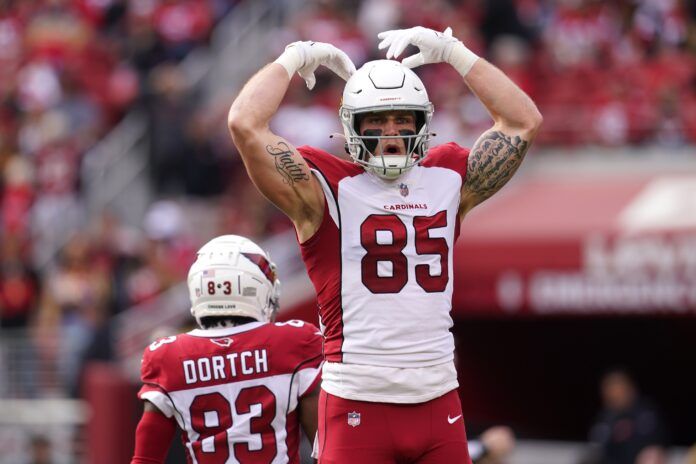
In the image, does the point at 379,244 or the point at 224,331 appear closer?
the point at 379,244

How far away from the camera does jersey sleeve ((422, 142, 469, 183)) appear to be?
482 centimetres

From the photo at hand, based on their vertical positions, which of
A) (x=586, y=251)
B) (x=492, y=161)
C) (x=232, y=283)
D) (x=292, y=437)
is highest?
(x=492, y=161)

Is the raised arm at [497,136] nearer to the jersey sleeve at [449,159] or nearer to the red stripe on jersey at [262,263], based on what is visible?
the jersey sleeve at [449,159]

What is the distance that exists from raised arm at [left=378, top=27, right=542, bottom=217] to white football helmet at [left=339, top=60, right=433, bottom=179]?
15cm

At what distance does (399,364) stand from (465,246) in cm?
809

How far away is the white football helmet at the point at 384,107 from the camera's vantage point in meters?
4.64

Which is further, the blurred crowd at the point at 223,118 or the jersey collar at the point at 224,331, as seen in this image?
the blurred crowd at the point at 223,118

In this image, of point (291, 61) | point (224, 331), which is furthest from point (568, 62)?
point (224, 331)

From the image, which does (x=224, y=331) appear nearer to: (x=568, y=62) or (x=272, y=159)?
(x=272, y=159)

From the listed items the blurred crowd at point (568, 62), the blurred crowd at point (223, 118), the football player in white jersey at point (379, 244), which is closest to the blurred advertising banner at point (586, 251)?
the blurred crowd at point (568, 62)

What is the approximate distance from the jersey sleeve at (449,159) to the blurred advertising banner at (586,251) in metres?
6.95

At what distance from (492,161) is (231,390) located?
120 centimetres

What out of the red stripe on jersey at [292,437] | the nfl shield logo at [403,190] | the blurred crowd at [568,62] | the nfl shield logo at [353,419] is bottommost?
the red stripe on jersey at [292,437]

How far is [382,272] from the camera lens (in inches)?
181
